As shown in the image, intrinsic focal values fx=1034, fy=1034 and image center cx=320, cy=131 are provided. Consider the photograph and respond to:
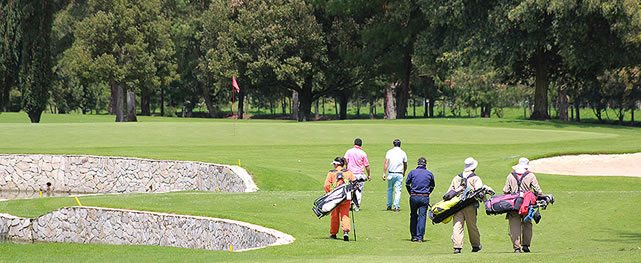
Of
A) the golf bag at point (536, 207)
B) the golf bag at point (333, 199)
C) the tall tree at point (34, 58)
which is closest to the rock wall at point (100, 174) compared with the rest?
the golf bag at point (333, 199)

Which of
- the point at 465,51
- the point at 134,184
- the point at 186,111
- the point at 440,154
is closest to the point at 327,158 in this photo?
the point at 440,154

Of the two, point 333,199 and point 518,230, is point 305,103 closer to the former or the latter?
point 333,199

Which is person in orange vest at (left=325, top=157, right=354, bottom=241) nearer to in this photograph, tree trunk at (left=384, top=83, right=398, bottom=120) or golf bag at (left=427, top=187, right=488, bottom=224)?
golf bag at (left=427, top=187, right=488, bottom=224)

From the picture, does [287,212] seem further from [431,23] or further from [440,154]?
[431,23]

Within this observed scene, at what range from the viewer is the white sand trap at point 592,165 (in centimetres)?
3388

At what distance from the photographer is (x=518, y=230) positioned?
17.2 meters

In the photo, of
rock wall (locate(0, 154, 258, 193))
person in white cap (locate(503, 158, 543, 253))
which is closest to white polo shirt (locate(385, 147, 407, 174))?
person in white cap (locate(503, 158, 543, 253))

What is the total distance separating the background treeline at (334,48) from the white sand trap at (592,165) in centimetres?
1898

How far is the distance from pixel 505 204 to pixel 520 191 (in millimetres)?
421

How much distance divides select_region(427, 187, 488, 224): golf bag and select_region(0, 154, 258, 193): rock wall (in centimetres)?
1703

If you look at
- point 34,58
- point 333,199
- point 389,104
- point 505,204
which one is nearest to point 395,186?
point 333,199

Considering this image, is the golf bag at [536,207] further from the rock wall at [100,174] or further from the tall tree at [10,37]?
the tall tree at [10,37]

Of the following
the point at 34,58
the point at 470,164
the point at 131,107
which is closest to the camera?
the point at 470,164

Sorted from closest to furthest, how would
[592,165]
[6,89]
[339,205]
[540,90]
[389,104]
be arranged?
[339,205] → [592,165] → [540,90] → [6,89] → [389,104]
